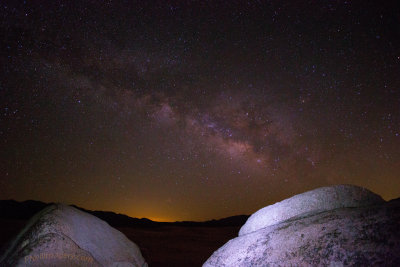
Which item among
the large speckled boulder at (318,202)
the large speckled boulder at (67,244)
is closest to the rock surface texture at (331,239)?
the large speckled boulder at (318,202)

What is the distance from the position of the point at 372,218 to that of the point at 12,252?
4.71 metres

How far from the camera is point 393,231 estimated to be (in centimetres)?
239

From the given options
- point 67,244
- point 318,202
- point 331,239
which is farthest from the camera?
point 318,202

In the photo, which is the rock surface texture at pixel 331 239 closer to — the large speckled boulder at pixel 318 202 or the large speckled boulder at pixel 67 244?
the large speckled boulder at pixel 318 202

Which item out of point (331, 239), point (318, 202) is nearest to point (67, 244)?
point (331, 239)

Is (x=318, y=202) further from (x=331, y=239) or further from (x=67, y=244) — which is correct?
(x=67, y=244)

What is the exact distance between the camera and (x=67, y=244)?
3.79 meters

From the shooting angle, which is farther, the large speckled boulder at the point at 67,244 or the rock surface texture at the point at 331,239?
the large speckled boulder at the point at 67,244

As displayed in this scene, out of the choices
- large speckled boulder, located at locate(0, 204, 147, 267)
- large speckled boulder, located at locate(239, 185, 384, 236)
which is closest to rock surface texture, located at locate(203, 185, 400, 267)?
large speckled boulder, located at locate(239, 185, 384, 236)

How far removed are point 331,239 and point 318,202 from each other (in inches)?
59.8

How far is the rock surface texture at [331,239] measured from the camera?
7.98 feet

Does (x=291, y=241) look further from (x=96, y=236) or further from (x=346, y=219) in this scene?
(x=96, y=236)

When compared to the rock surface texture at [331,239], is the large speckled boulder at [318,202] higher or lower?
higher

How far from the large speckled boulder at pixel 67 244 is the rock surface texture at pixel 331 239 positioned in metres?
1.71
